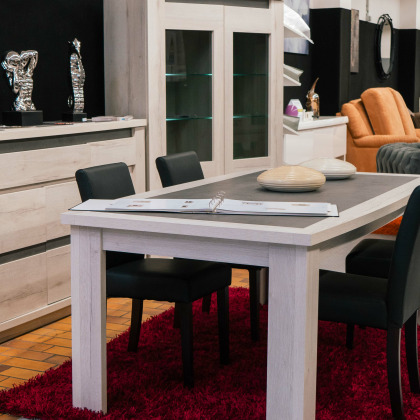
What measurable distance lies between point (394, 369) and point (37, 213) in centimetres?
187

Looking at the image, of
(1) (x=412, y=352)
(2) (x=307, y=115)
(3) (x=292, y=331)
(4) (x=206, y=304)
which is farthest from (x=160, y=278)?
(2) (x=307, y=115)

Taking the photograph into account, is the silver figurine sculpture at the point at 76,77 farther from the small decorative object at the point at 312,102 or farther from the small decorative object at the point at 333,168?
the small decorative object at the point at 312,102

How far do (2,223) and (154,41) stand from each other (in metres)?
1.63

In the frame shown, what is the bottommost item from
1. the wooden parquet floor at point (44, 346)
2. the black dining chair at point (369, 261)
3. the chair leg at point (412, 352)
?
the wooden parquet floor at point (44, 346)

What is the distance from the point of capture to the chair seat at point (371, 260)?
309cm

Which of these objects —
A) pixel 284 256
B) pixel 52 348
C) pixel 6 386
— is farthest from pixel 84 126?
pixel 284 256

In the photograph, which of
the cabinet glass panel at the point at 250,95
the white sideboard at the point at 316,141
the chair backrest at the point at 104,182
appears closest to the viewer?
the chair backrest at the point at 104,182

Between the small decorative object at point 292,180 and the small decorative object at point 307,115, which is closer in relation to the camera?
the small decorative object at point 292,180

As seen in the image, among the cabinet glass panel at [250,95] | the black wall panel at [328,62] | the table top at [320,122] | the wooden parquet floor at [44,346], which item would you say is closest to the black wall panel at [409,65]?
the black wall panel at [328,62]

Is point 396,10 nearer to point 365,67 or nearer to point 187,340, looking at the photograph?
point 365,67

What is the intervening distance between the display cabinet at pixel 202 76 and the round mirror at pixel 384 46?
4.83 metres

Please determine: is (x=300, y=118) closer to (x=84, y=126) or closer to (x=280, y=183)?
(x=84, y=126)

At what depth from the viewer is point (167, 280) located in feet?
8.91

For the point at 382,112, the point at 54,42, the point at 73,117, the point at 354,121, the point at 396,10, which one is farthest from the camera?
the point at 396,10
